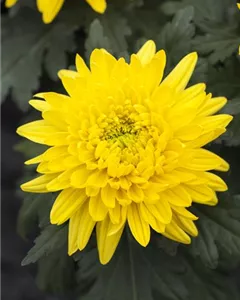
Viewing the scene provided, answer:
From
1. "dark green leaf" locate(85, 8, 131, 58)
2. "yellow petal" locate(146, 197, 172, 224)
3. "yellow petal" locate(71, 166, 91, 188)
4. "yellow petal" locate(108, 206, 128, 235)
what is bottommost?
"yellow petal" locate(146, 197, 172, 224)

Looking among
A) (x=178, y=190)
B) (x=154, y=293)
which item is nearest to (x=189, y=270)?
(x=154, y=293)

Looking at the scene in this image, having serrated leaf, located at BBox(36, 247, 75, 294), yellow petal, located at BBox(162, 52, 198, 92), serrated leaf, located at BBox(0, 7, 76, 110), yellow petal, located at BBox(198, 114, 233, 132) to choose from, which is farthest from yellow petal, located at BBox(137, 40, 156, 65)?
serrated leaf, located at BBox(36, 247, 75, 294)

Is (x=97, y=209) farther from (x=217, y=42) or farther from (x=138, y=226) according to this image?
(x=217, y=42)

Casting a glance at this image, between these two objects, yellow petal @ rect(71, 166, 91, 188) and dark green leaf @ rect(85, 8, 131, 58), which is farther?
dark green leaf @ rect(85, 8, 131, 58)

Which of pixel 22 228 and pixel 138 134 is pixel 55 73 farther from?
pixel 138 134

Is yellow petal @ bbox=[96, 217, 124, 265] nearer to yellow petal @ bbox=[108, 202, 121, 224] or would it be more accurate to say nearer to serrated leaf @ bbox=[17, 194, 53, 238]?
yellow petal @ bbox=[108, 202, 121, 224]

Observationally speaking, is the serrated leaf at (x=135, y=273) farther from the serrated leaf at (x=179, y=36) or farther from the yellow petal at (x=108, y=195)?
the serrated leaf at (x=179, y=36)

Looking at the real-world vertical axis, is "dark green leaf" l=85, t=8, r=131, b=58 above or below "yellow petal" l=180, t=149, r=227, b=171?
above
